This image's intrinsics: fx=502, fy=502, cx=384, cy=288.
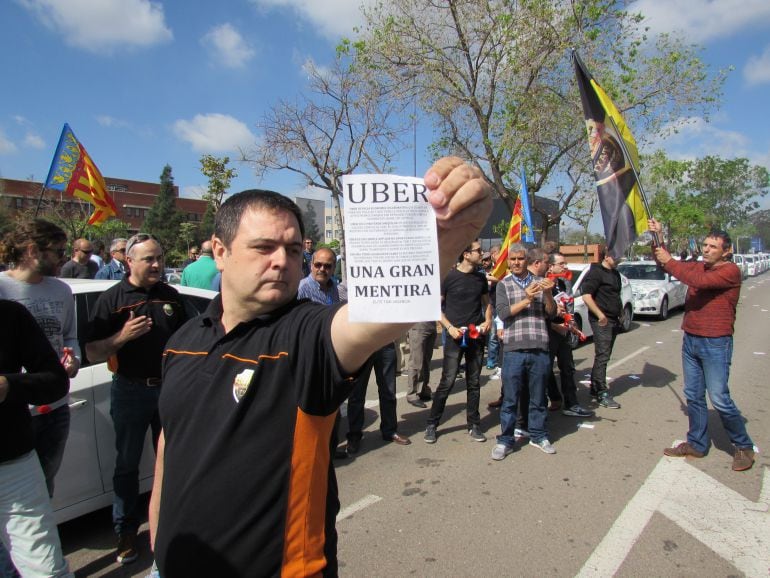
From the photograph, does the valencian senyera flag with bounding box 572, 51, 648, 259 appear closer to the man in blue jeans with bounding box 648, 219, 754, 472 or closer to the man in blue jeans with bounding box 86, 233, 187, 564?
the man in blue jeans with bounding box 648, 219, 754, 472

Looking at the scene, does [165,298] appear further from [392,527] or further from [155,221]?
[155,221]

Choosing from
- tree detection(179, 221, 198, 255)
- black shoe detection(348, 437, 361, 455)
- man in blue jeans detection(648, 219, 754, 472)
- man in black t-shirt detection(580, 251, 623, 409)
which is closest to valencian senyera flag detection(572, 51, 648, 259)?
man in blue jeans detection(648, 219, 754, 472)

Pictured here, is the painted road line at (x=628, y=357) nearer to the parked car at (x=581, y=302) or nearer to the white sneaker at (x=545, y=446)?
the parked car at (x=581, y=302)

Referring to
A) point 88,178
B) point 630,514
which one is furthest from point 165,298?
point 88,178

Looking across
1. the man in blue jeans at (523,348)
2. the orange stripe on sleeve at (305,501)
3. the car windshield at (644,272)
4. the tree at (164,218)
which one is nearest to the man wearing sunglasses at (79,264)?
the man in blue jeans at (523,348)

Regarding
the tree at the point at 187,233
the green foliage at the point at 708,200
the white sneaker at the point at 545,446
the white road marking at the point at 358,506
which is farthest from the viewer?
the tree at the point at 187,233

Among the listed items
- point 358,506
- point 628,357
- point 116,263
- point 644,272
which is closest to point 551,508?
point 358,506

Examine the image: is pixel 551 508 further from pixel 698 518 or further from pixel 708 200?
pixel 708 200

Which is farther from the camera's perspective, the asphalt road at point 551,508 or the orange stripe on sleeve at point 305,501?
the asphalt road at point 551,508

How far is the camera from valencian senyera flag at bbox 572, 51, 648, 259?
480 cm

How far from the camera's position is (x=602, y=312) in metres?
6.57

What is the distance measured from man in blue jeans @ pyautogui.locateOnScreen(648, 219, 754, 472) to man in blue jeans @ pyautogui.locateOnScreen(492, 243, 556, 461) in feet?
3.73

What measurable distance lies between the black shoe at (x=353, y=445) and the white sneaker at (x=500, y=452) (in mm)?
1294

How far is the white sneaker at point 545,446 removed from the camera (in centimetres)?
478
